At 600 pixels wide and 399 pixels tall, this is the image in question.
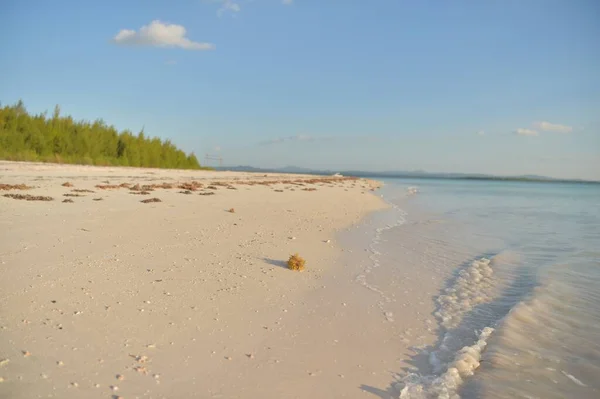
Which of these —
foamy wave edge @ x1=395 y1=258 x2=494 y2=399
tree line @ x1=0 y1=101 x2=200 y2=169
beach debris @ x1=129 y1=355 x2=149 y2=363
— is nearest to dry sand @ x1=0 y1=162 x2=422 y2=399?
beach debris @ x1=129 y1=355 x2=149 y2=363

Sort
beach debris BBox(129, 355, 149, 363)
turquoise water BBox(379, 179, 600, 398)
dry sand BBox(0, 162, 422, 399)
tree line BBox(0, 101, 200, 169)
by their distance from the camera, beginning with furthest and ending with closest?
tree line BBox(0, 101, 200, 169), turquoise water BBox(379, 179, 600, 398), beach debris BBox(129, 355, 149, 363), dry sand BBox(0, 162, 422, 399)

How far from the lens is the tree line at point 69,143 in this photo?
2970 centimetres

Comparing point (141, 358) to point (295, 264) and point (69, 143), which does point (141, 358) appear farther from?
point (69, 143)

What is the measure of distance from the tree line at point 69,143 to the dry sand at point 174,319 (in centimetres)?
2782

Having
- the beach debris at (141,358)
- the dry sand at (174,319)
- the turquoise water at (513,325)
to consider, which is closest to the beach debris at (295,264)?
the dry sand at (174,319)

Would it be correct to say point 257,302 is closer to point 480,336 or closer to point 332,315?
point 332,315

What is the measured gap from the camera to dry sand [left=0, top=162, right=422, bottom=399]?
262 centimetres

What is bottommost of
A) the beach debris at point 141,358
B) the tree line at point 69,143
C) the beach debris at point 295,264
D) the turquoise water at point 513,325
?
the turquoise water at point 513,325

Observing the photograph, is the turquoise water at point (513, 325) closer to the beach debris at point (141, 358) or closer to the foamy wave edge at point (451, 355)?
the foamy wave edge at point (451, 355)

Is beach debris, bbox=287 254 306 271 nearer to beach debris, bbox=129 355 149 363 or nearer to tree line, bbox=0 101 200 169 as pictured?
beach debris, bbox=129 355 149 363

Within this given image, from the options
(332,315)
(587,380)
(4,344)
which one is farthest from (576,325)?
(4,344)

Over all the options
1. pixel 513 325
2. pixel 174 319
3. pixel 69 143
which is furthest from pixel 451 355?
pixel 69 143

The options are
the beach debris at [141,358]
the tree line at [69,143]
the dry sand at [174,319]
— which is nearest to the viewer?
the dry sand at [174,319]

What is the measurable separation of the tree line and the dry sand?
27.8 metres
